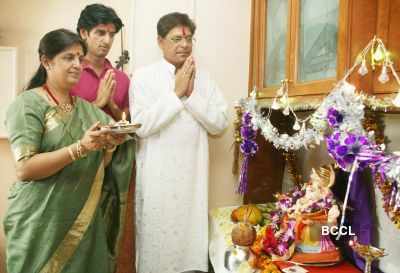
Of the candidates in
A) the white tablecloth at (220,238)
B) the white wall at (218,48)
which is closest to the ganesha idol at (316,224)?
the white tablecloth at (220,238)

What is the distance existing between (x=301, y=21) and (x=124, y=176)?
99 centimetres

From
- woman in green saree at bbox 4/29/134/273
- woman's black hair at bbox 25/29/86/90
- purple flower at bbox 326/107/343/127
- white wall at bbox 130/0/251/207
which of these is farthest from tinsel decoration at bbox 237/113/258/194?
woman's black hair at bbox 25/29/86/90

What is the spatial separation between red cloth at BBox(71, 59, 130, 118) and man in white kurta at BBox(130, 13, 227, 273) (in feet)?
0.33

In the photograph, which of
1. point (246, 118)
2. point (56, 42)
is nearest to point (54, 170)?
point (56, 42)

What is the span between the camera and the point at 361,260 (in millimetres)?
1239

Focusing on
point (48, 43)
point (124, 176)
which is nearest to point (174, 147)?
point (124, 176)

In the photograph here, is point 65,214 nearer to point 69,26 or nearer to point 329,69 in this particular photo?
point 69,26

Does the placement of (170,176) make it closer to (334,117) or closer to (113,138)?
(113,138)

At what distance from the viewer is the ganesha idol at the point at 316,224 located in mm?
1287

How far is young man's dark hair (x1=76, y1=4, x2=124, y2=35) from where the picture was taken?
171cm

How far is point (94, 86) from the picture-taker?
1770 mm

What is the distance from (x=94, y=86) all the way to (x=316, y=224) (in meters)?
1.17

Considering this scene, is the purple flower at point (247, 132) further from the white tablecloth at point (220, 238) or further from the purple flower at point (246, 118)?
the white tablecloth at point (220, 238)

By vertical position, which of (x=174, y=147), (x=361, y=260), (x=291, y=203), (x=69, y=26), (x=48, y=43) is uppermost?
(x=69, y=26)
